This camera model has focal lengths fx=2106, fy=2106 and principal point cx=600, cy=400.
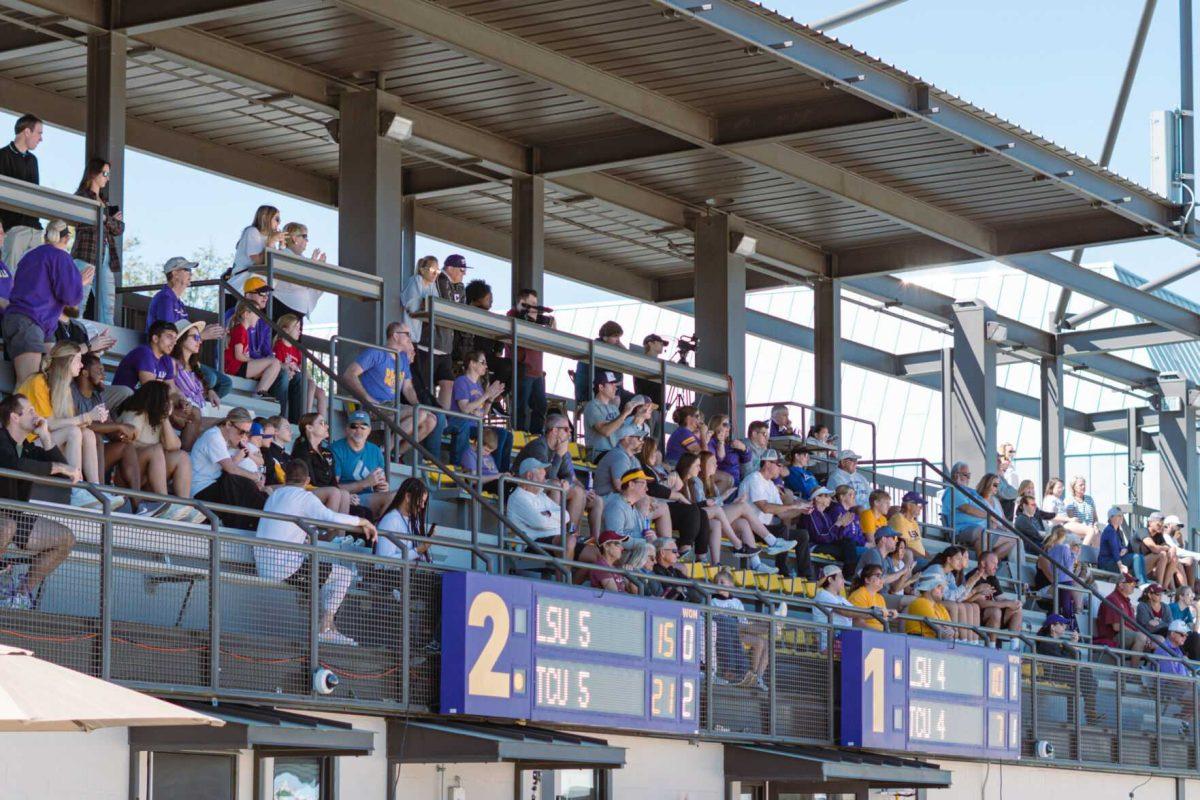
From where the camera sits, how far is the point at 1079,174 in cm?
2270

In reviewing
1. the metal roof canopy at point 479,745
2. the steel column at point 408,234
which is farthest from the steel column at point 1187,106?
the metal roof canopy at point 479,745

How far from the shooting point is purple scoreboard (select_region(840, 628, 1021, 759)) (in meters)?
17.6

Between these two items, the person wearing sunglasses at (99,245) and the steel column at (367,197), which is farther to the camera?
the steel column at (367,197)

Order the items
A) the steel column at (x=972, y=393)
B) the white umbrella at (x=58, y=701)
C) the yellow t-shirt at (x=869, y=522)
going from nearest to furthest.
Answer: the white umbrella at (x=58, y=701)
the yellow t-shirt at (x=869, y=522)
the steel column at (x=972, y=393)

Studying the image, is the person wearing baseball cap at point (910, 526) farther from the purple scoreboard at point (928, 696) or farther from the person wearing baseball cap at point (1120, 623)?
the person wearing baseball cap at point (1120, 623)

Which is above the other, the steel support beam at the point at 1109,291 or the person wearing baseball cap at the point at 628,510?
the steel support beam at the point at 1109,291

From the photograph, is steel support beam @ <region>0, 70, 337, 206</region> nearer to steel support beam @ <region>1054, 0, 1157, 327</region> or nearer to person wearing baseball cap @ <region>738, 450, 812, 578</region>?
person wearing baseball cap @ <region>738, 450, 812, 578</region>

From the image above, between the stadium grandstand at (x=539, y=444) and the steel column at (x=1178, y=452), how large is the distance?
4.14 meters

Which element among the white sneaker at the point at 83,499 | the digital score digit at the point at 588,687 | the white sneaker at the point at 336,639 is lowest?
the digital score digit at the point at 588,687

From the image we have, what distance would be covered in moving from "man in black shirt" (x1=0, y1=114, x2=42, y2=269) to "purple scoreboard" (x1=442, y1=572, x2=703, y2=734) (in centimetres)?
402

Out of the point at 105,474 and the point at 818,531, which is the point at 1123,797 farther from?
the point at 105,474

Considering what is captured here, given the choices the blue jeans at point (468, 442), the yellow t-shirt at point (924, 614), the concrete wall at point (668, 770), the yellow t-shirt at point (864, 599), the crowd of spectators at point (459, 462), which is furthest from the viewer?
the yellow t-shirt at point (924, 614)

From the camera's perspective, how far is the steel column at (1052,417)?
3116 cm

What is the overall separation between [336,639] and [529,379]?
6613 millimetres
